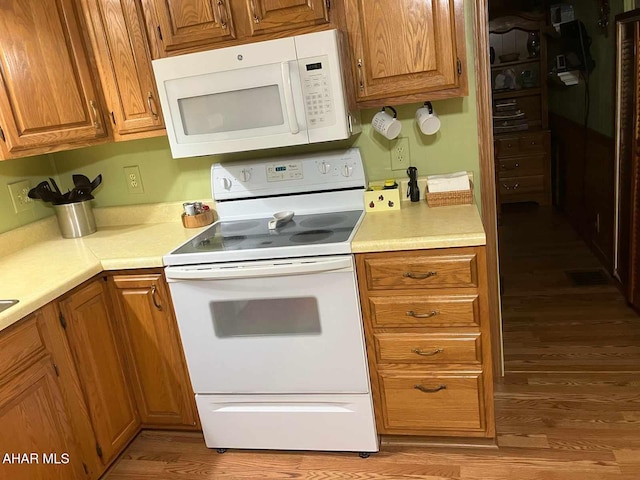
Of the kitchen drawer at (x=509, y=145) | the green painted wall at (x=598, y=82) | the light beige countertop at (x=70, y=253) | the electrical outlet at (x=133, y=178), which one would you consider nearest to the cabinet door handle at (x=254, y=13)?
the light beige countertop at (x=70, y=253)

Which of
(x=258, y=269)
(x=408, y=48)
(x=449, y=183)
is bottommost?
(x=258, y=269)

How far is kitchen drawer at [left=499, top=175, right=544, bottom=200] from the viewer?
5508mm

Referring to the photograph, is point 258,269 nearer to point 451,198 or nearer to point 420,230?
point 420,230

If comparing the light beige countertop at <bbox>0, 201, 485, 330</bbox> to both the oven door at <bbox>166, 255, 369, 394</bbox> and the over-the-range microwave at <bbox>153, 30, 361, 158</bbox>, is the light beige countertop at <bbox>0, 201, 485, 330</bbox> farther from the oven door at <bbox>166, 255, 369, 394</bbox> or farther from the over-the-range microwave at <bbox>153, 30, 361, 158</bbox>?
the over-the-range microwave at <bbox>153, 30, 361, 158</bbox>

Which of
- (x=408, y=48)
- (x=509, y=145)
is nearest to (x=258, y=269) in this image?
(x=408, y=48)

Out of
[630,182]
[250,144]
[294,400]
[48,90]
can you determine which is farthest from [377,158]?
[630,182]

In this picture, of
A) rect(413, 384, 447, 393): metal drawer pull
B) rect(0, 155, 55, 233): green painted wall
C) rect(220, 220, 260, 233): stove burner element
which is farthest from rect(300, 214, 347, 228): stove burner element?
rect(0, 155, 55, 233): green painted wall

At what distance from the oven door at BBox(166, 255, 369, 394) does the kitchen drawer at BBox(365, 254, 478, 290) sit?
0.09 meters

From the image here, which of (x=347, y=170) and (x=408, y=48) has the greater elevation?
(x=408, y=48)

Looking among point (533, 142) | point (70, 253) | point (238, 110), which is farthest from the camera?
point (533, 142)

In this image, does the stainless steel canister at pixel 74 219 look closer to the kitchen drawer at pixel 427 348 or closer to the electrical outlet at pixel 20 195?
the electrical outlet at pixel 20 195

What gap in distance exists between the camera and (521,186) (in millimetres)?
5535

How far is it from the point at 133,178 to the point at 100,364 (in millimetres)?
998

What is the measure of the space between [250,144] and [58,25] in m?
0.92
